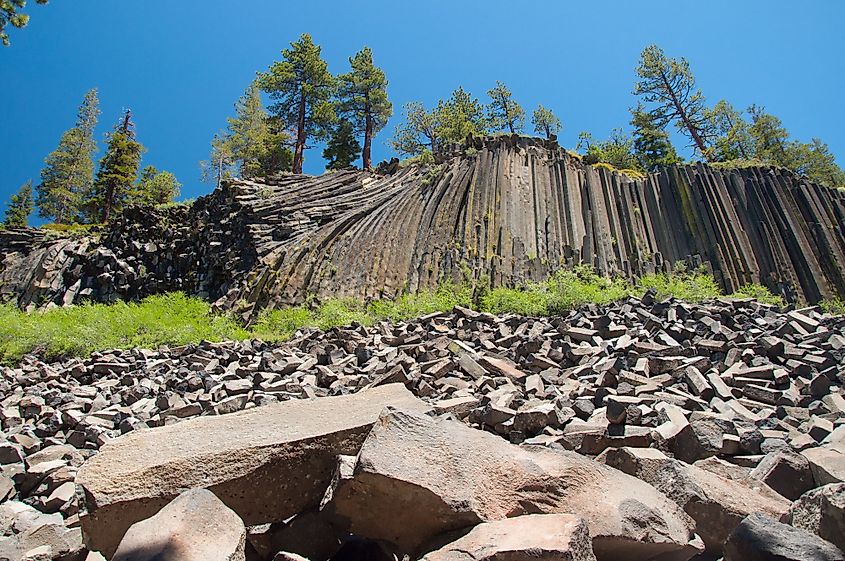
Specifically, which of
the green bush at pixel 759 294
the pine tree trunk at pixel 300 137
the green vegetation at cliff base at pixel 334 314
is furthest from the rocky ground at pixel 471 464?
the pine tree trunk at pixel 300 137

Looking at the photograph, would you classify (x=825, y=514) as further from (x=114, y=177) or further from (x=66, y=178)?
(x=66, y=178)

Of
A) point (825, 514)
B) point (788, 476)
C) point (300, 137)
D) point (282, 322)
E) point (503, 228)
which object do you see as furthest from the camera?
point (300, 137)

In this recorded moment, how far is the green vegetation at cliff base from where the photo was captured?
10391mm

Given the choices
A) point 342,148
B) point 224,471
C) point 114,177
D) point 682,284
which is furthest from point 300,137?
point 224,471

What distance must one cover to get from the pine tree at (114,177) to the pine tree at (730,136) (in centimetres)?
3599

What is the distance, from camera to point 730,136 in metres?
32.2

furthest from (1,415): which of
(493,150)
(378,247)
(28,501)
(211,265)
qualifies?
(493,150)

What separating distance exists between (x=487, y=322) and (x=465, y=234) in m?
7.36

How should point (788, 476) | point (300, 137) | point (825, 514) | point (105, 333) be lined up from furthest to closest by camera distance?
A: 1. point (300, 137)
2. point (105, 333)
3. point (788, 476)
4. point (825, 514)

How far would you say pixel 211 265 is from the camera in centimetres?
1938

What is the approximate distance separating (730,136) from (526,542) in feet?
122

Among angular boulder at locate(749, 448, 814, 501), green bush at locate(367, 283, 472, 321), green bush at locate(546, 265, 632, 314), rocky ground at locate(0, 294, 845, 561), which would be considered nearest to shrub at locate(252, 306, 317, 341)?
green bush at locate(367, 283, 472, 321)

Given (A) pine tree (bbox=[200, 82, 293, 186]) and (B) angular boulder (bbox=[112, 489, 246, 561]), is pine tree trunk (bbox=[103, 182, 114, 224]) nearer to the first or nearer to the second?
(A) pine tree (bbox=[200, 82, 293, 186])

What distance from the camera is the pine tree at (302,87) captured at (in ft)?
99.2
